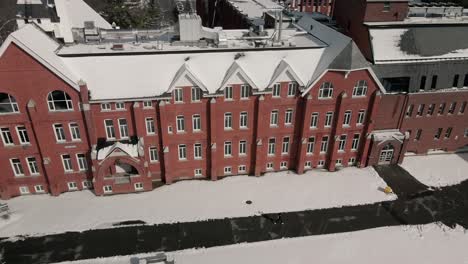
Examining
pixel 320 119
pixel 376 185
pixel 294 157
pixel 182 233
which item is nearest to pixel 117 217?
pixel 182 233

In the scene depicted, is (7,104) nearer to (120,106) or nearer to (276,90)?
(120,106)

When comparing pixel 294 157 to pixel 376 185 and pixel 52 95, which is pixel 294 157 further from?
pixel 52 95

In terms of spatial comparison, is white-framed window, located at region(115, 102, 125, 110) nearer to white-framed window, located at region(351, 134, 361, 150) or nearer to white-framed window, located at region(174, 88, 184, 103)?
white-framed window, located at region(174, 88, 184, 103)

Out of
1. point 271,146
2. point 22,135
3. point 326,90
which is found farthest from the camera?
point 271,146

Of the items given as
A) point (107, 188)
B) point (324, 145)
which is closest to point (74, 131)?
point (107, 188)

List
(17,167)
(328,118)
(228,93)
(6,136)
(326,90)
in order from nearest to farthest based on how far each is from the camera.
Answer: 1. (6,136)
2. (17,167)
3. (228,93)
4. (326,90)
5. (328,118)
